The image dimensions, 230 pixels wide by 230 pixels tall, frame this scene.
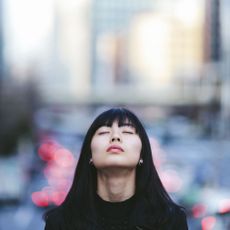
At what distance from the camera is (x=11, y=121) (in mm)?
45125

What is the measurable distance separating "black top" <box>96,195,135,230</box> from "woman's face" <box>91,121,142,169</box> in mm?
144

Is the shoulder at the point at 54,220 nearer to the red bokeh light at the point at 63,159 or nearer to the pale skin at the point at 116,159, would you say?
the pale skin at the point at 116,159

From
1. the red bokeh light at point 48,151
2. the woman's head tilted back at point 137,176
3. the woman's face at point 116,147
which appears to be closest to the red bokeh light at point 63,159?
the red bokeh light at point 48,151

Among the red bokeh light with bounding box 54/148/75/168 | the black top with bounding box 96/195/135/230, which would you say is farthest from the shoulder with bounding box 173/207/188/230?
the red bokeh light with bounding box 54/148/75/168

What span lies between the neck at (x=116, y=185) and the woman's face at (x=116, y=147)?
52 mm

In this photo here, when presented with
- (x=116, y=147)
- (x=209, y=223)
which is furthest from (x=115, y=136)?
(x=209, y=223)

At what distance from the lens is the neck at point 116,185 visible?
3.27 meters

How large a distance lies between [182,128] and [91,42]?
65.4 m

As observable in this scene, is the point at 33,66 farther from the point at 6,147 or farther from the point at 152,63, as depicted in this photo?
the point at 152,63

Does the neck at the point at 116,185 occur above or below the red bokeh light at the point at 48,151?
above

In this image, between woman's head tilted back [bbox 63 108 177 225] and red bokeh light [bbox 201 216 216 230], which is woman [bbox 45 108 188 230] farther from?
red bokeh light [bbox 201 216 216 230]

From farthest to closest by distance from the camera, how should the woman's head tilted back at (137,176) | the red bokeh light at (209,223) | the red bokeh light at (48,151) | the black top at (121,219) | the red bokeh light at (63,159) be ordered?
the red bokeh light at (48,151), the red bokeh light at (63,159), the red bokeh light at (209,223), the woman's head tilted back at (137,176), the black top at (121,219)

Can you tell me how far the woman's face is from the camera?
3.20m

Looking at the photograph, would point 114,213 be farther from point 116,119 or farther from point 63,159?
point 63,159
